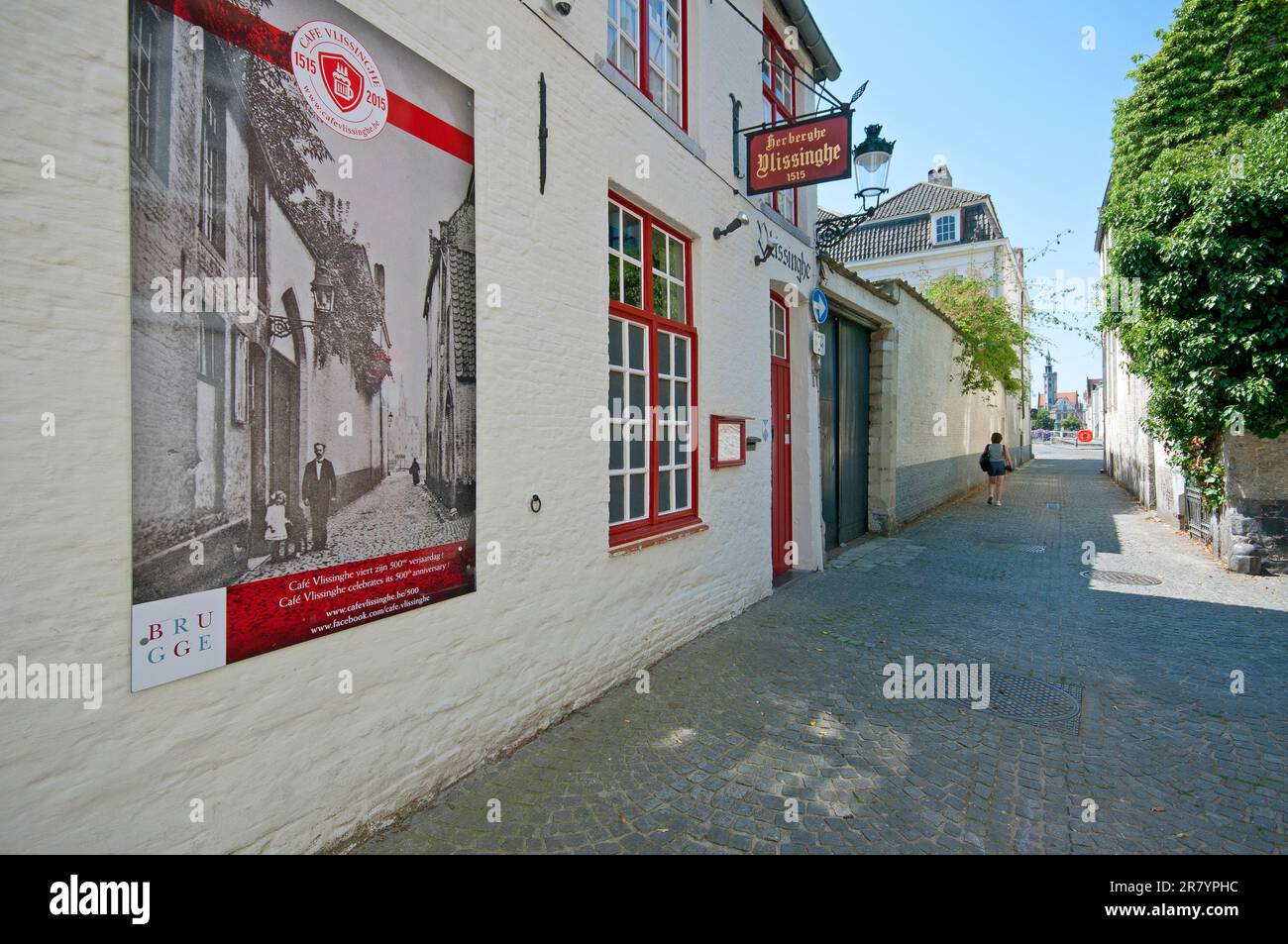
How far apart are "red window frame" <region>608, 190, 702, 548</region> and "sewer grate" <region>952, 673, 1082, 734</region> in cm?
246

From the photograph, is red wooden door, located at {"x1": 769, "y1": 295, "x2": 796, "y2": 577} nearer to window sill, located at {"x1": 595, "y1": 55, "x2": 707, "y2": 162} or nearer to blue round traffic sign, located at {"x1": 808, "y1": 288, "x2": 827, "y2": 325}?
blue round traffic sign, located at {"x1": 808, "y1": 288, "x2": 827, "y2": 325}

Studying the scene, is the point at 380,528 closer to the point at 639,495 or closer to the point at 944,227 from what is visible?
the point at 639,495

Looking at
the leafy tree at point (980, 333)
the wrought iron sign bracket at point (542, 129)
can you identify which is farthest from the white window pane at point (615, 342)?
the leafy tree at point (980, 333)

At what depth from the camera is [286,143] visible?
8.88 feet

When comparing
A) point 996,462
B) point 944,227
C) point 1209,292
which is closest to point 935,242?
point 944,227

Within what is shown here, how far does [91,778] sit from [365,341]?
1.85 m

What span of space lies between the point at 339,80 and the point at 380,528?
1.94 meters

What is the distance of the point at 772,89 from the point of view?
8.08 metres

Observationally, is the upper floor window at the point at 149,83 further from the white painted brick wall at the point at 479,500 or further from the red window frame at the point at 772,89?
the red window frame at the point at 772,89

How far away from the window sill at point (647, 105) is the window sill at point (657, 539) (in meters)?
3.23

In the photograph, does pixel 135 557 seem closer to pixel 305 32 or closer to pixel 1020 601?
pixel 305 32

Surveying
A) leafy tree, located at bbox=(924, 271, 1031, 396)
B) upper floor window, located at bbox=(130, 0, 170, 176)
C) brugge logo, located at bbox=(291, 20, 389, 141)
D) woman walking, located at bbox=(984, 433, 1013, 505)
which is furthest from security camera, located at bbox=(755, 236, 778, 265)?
leafy tree, located at bbox=(924, 271, 1031, 396)

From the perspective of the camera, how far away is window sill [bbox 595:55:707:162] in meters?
4.70

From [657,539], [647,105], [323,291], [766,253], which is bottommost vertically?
[657,539]
